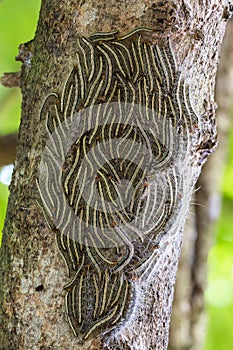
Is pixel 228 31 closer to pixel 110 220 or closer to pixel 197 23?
pixel 197 23

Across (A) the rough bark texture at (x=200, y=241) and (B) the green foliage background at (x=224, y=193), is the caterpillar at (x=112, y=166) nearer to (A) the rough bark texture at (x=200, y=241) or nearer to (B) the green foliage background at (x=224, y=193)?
(A) the rough bark texture at (x=200, y=241)

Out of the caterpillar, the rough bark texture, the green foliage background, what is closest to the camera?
the caterpillar

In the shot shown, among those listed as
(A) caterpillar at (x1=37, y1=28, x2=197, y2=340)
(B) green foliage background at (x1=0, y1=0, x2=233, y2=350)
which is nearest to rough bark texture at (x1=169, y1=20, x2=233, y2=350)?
(B) green foliage background at (x1=0, y1=0, x2=233, y2=350)

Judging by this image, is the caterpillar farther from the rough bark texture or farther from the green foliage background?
the green foliage background

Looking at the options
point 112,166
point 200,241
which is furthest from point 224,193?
point 112,166

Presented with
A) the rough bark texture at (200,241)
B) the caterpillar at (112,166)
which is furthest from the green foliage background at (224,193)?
the caterpillar at (112,166)

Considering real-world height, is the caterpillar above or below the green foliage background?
below

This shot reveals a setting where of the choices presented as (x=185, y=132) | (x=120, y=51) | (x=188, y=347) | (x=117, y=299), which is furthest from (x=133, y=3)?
(x=188, y=347)

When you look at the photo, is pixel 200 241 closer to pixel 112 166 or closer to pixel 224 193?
pixel 224 193
